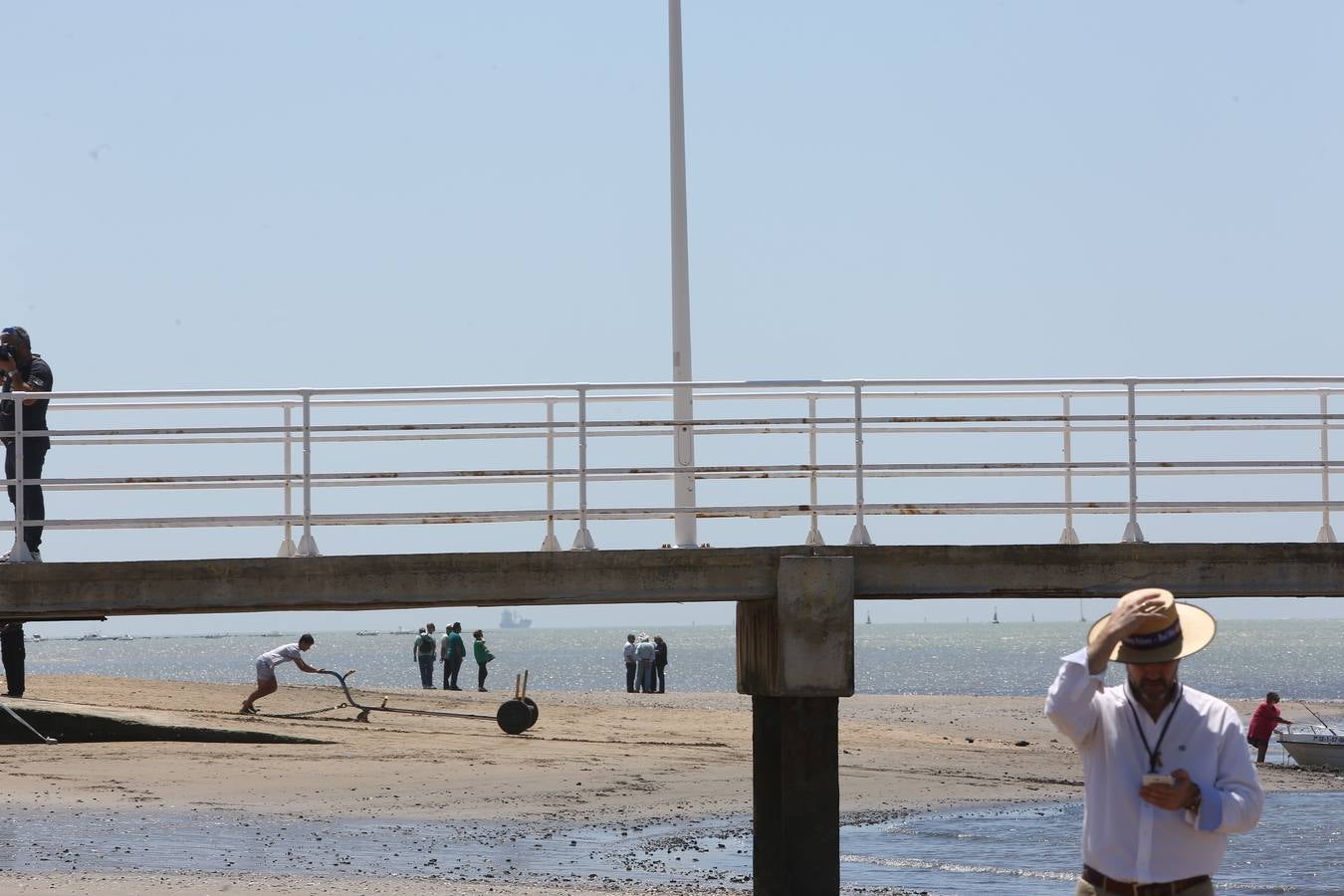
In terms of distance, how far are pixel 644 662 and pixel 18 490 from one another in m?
28.7

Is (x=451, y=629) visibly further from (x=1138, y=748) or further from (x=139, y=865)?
(x=1138, y=748)

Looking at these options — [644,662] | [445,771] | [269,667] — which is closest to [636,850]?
[445,771]

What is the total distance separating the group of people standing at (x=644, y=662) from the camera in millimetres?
38719

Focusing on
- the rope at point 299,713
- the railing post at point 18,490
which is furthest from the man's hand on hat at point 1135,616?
the rope at point 299,713

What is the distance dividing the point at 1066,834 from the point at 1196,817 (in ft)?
51.0

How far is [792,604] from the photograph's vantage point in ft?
37.0

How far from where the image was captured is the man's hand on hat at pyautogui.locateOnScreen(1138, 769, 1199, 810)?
472 centimetres

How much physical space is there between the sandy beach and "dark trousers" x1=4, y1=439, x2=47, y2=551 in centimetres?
319

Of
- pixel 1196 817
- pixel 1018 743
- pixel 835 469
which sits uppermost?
pixel 835 469

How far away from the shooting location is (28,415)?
11477 millimetres

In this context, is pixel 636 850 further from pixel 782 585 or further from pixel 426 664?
pixel 426 664

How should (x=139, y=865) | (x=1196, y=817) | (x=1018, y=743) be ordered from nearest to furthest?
(x=1196, y=817), (x=139, y=865), (x=1018, y=743)

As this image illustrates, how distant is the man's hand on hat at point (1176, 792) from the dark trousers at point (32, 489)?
8.41 meters

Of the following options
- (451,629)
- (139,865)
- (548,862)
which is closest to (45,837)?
(139,865)
